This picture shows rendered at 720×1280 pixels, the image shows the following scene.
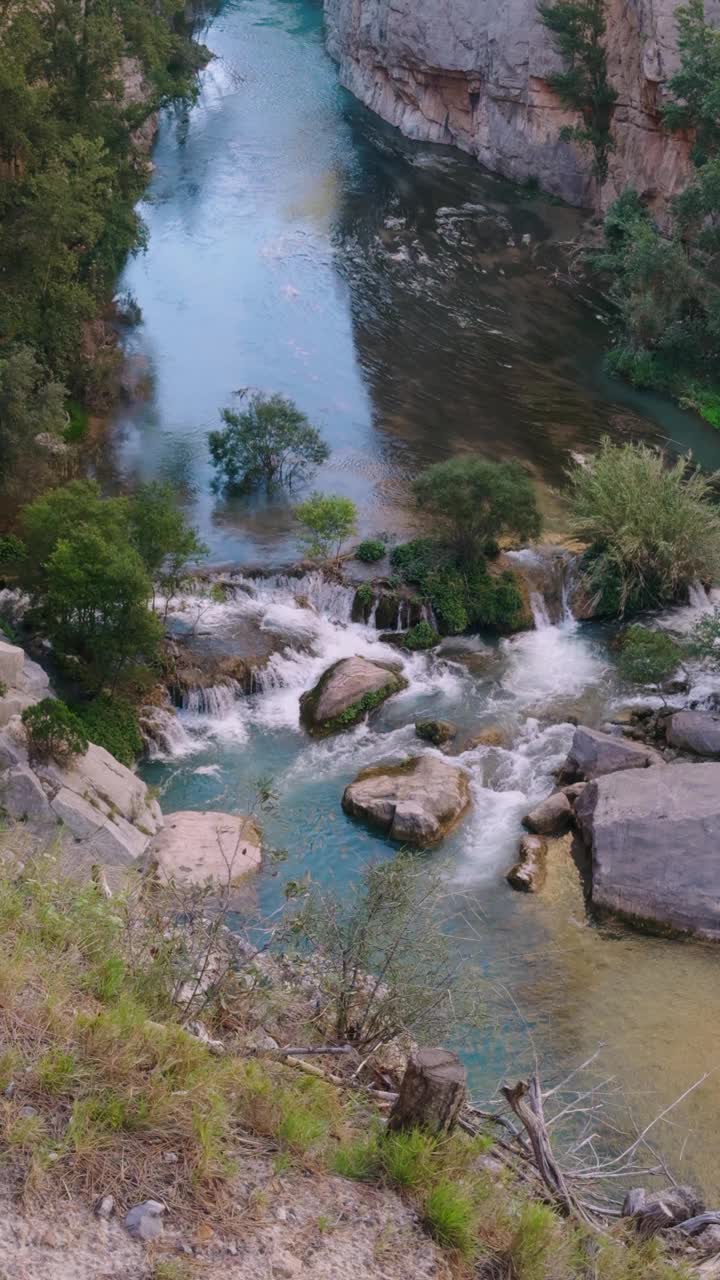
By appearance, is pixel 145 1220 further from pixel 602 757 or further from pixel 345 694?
pixel 345 694

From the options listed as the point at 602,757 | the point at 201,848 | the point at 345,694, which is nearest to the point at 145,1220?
the point at 201,848

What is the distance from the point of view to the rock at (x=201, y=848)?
17.5m

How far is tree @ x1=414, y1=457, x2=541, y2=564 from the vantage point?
25406 millimetres

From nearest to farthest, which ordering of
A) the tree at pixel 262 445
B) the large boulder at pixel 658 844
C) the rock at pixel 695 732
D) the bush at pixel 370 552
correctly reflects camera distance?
the large boulder at pixel 658 844 → the rock at pixel 695 732 → the bush at pixel 370 552 → the tree at pixel 262 445

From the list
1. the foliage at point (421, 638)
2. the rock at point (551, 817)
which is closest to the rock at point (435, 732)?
the rock at point (551, 817)

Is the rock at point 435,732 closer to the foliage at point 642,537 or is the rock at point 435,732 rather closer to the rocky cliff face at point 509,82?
the foliage at point 642,537

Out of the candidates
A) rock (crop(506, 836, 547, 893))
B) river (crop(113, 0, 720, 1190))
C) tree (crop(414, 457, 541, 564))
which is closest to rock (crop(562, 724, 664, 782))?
river (crop(113, 0, 720, 1190))

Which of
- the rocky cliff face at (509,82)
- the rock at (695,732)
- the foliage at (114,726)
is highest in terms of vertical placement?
the rocky cliff face at (509,82)

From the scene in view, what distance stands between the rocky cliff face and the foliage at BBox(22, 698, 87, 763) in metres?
33.8

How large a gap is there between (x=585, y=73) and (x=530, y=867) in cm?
3777

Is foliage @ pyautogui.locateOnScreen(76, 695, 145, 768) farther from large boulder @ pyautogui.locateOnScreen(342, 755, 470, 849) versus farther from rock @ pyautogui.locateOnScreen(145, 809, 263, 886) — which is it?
large boulder @ pyautogui.locateOnScreen(342, 755, 470, 849)

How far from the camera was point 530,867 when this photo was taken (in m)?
18.9

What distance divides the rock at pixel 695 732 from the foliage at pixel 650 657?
0.96 m

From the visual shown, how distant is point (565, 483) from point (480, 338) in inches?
393
